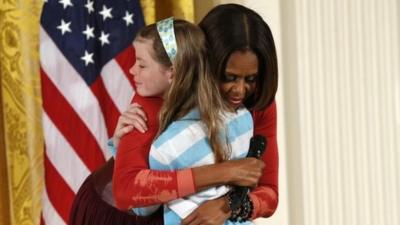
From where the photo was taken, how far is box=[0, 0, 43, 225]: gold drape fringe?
2.08 metres

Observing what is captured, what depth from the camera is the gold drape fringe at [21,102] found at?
2.08 m

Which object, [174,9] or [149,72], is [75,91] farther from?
[149,72]

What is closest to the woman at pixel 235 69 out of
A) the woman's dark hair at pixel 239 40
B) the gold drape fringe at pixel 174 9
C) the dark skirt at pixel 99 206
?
the woman's dark hair at pixel 239 40

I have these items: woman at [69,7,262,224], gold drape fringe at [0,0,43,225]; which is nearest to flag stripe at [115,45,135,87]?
gold drape fringe at [0,0,43,225]

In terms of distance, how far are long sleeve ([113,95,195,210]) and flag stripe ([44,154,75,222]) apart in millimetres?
956

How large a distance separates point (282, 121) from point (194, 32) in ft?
3.73

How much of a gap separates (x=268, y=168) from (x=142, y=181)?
1.19ft

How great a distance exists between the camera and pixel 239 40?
126 cm

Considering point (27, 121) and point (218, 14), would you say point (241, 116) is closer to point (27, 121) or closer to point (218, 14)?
point (218, 14)

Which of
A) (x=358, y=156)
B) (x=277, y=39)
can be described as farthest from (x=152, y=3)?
(x=358, y=156)

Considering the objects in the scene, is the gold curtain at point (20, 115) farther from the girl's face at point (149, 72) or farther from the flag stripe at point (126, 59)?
the girl's face at point (149, 72)

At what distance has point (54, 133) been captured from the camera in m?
2.12

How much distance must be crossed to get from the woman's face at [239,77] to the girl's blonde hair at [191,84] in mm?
30

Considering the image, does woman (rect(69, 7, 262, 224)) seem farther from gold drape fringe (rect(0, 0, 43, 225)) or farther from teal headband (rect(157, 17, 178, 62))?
gold drape fringe (rect(0, 0, 43, 225))
